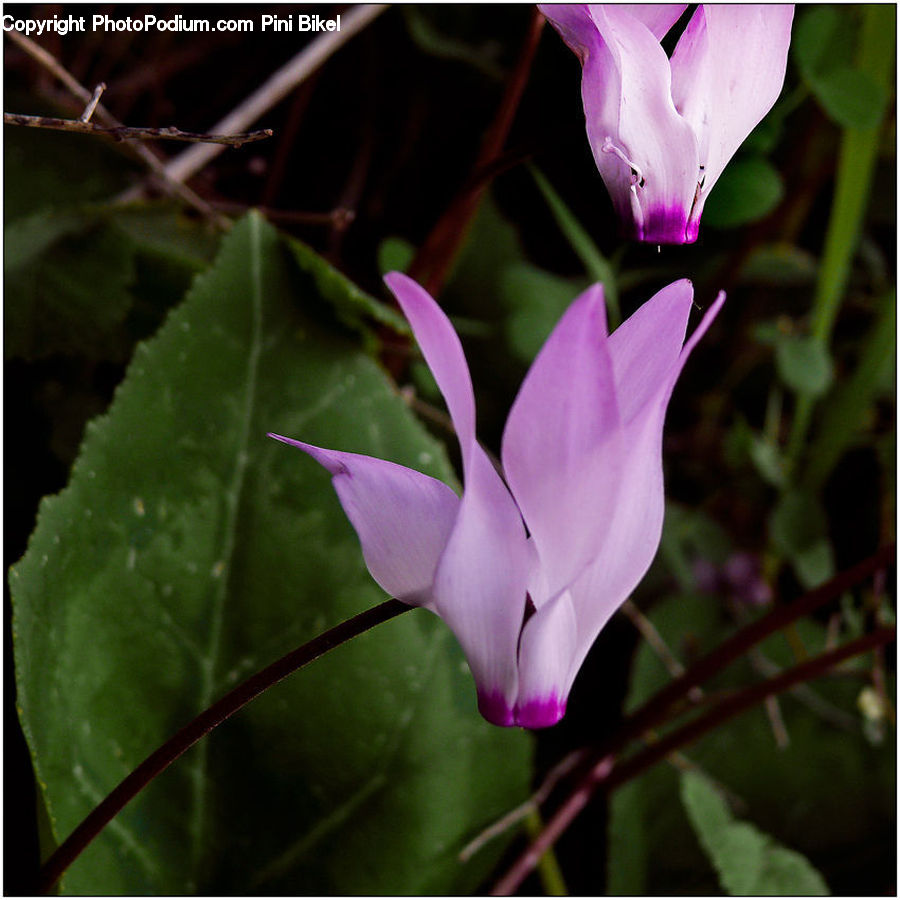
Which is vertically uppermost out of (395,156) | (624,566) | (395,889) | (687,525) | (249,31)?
(249,31)

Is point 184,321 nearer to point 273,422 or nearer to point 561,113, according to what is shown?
point 273,422

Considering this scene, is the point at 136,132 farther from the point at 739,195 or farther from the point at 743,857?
the point at 743,857

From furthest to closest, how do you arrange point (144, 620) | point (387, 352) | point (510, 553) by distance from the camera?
point (387, 352) → point (144, 620) → point (510, 553)

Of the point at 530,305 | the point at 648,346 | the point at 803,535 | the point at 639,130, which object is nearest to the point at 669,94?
the point at 639,130

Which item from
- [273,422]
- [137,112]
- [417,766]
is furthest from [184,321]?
[137,112]

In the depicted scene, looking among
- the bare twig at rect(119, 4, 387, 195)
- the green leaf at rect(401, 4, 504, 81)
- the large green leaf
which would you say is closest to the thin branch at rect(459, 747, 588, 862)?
the large green leaf

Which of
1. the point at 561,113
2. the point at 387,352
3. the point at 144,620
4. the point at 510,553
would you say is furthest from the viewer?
the point at 561,113
